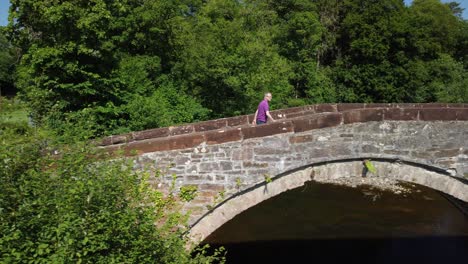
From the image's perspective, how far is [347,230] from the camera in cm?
1162

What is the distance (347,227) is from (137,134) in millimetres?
6833

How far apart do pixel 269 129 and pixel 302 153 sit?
2.02 feet

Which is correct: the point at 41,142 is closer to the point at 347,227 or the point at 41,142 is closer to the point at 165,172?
the point at 165,172

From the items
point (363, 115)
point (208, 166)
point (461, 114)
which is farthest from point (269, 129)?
point (461, 114)

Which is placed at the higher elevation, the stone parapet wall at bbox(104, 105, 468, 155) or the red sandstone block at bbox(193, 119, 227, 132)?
the stone parapet wall at bbox(104, 105, 468, 155)

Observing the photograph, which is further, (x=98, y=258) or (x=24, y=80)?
(x=24, y=80)

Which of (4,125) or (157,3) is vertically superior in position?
(157,3)

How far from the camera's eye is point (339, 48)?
87.7 ft

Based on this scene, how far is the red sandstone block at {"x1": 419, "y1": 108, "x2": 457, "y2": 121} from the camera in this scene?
19.9 feet

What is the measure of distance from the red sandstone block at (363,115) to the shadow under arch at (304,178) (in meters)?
0.58

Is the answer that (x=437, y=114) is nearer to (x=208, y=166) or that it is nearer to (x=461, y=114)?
(x=461, y=114)

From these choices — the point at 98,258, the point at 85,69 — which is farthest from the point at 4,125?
the point at 85,69

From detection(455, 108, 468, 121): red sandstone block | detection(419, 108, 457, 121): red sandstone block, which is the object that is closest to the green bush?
detection(419, 108, 457, 121): red sandstone block

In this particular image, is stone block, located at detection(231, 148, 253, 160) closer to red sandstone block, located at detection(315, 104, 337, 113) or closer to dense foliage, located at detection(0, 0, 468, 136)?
dense foliage, located at detection(0, 0, 468, 136)
